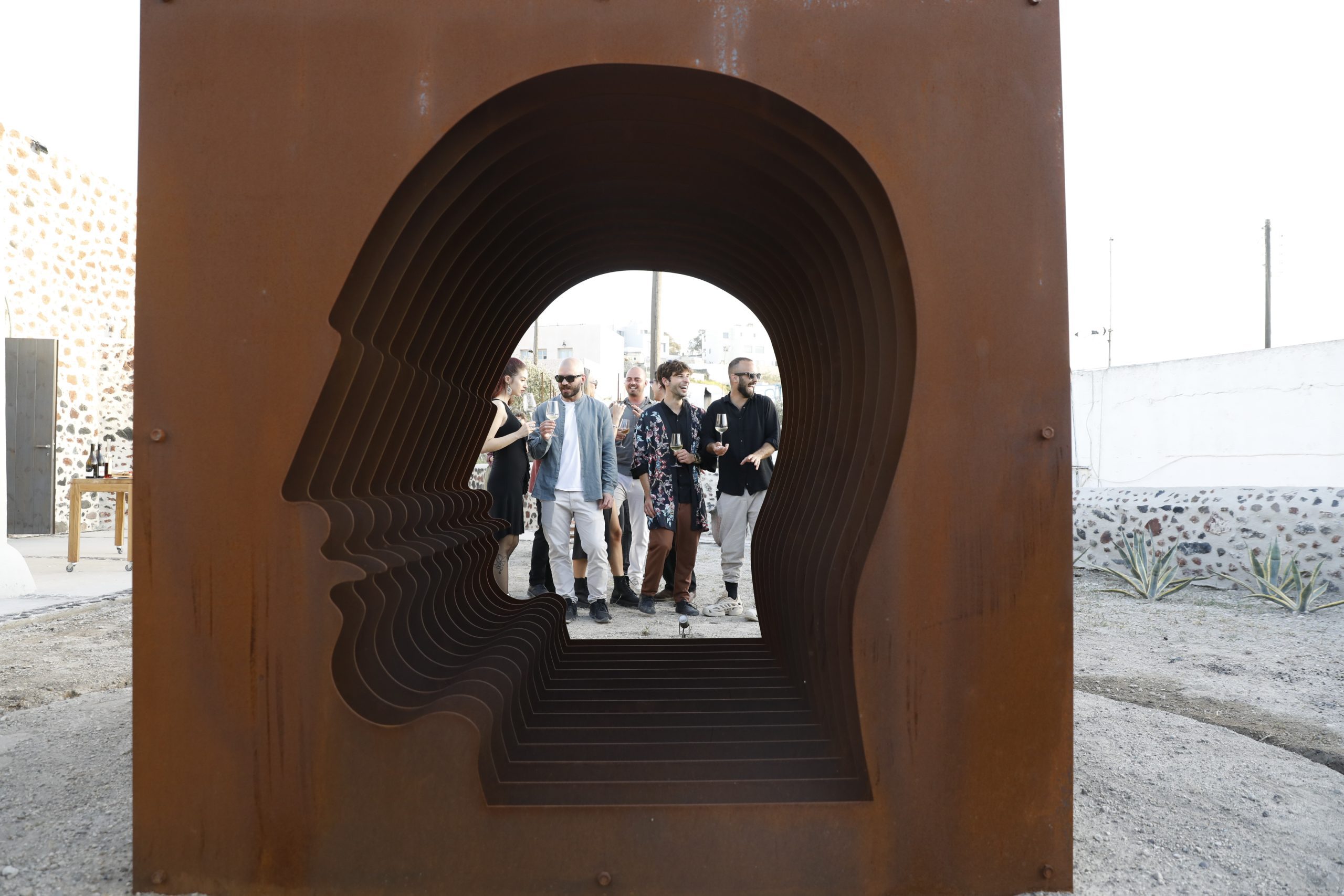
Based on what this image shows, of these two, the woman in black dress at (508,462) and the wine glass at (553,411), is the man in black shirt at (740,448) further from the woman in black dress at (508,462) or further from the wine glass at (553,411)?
the woman in black dress at (508,462)

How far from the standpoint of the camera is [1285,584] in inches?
299

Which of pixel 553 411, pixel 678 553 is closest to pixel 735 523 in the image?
pixel 678 553

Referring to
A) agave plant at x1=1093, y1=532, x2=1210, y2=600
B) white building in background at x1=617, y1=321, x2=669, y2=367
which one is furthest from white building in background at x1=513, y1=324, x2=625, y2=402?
agave plant at x1=1093, y1=532, x2=1210, y2=600

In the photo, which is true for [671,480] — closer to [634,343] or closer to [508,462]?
[508,462]

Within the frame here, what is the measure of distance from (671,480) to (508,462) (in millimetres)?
1326

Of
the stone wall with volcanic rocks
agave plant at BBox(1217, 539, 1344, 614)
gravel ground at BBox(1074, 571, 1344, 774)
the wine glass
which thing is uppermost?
the stone wall with volcanic rocks

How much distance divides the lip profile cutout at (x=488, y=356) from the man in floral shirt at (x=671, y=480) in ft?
9.00

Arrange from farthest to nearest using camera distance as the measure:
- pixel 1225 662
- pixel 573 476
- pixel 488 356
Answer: pixel 573 476
pixel 1225 662
pixel 488 356

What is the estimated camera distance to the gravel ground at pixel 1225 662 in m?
4.58

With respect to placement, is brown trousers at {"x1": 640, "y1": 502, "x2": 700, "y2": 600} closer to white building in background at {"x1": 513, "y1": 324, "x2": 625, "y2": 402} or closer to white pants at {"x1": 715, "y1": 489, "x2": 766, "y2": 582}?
white pants at {"x1": 715, "y1": 489, "x2": 766, "y2": 582}

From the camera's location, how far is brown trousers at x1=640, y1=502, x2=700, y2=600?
7324 mm

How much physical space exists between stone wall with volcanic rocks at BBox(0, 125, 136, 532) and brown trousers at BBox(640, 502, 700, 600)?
8.30m

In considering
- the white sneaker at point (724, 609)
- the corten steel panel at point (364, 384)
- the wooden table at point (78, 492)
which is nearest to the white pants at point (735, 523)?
the white sneaker at point (724, 609)

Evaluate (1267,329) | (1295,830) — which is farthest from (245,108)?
(1267,329)
